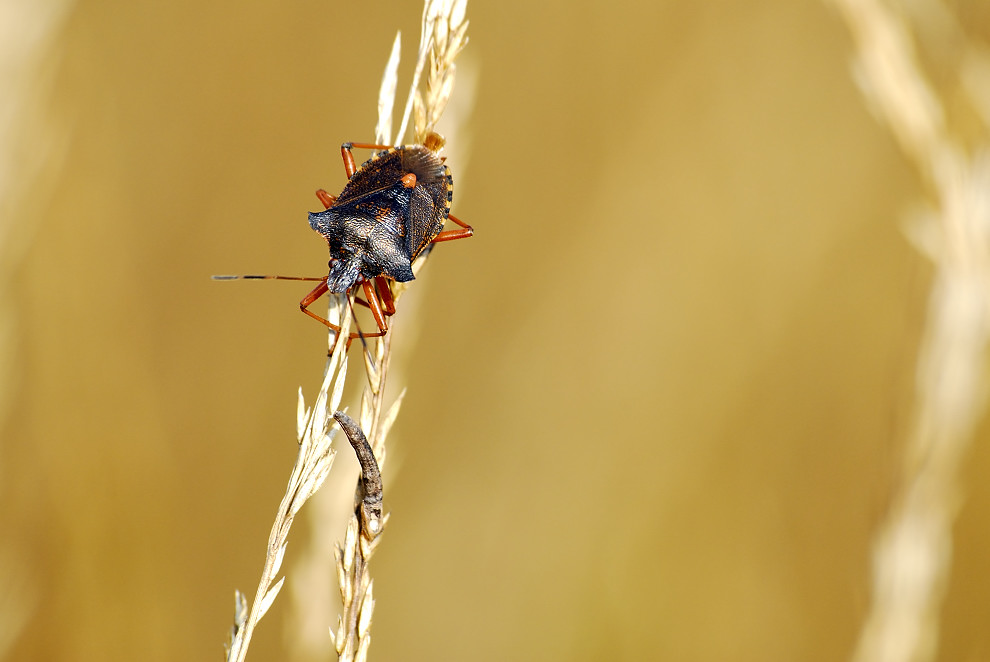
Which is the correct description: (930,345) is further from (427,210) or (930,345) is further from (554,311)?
(554,311)

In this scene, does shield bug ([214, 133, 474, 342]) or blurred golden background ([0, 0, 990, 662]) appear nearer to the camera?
shield bug ([214, 133, 474, 342])

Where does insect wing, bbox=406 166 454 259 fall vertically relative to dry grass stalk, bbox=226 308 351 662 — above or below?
above

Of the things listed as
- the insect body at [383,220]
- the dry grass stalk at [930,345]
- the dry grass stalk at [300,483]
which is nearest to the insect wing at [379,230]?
the insect body at [383,220]

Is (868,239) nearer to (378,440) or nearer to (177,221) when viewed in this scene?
(378,440)

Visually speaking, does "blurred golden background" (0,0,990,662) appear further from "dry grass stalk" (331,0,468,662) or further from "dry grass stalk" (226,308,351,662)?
"dry grass stalk" (226,308,351,662)

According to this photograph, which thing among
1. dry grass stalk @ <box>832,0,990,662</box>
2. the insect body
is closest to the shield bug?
the insect body

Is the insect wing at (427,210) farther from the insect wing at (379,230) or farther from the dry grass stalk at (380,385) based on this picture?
the dry grass stalk at (380,385)

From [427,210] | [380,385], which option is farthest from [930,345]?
[427,210]
